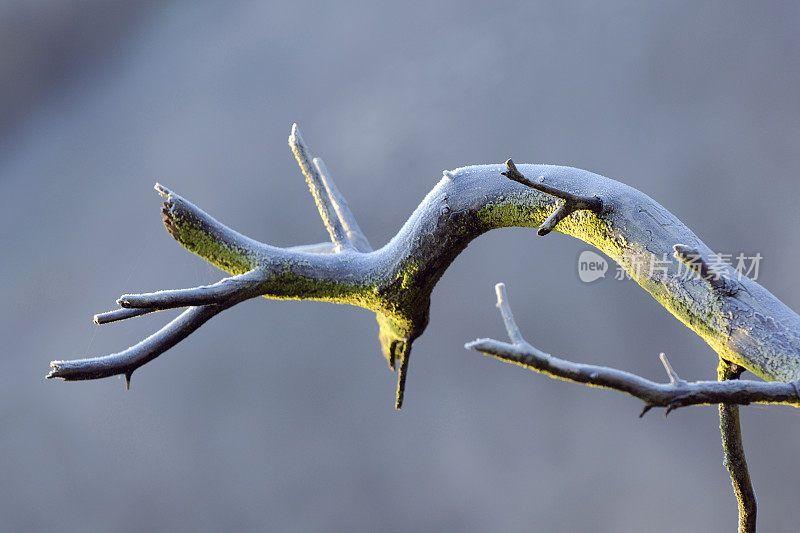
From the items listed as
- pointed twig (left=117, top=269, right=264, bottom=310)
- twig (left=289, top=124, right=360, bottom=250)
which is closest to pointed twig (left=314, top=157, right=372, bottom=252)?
twig (left=289, top=124, right=360, bottom=250)

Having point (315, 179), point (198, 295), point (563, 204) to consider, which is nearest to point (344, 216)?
point (315, 179)

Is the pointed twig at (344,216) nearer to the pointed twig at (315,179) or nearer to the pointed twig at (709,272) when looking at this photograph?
the pointed twig at (315,179)

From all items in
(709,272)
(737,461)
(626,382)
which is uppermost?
(709,272)

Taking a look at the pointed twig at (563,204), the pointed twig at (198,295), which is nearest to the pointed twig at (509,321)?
the pointed twig at (563,204)

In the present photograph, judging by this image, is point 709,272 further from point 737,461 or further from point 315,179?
point 315,179

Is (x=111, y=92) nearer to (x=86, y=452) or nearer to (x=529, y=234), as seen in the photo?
(x=86, y=452)

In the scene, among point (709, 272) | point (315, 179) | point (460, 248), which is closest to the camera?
point (709, 272)
